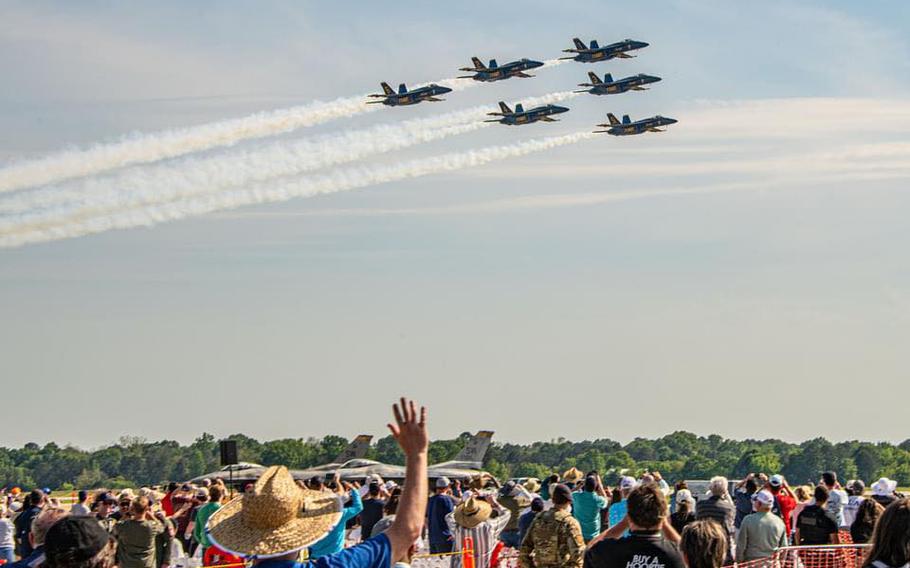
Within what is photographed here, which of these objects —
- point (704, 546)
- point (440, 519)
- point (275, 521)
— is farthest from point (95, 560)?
point (440, 519)

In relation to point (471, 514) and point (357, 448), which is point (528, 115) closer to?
point (357, 448)

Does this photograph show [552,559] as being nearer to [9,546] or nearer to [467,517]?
[467,517]

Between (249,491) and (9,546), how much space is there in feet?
43.0

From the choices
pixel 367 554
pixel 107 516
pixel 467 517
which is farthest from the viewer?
pixel 107 516

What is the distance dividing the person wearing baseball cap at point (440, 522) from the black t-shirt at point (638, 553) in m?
8.98

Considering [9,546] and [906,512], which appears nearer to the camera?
[906,512]

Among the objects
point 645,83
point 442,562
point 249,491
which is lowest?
Result: point 442,562

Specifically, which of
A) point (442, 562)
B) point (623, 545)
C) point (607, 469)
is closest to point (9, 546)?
point (442, 562)

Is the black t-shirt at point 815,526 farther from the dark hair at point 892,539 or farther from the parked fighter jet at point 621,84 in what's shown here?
the parked fighter jet at point 621,84

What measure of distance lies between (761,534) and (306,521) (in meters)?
8.81

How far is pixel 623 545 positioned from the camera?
7.91m

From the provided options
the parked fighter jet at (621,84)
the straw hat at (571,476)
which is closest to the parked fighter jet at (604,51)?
the parked fighter jet at (621,84)

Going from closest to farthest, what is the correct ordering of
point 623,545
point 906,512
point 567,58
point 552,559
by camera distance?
point 906,512
point 623,545
point 552,559
point 567,58

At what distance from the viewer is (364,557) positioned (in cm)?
514
